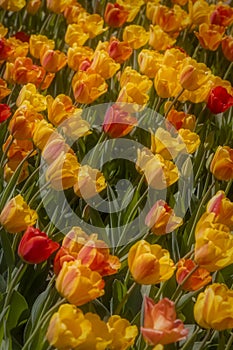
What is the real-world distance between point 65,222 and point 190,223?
0.29 m

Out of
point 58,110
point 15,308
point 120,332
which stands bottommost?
point 15,308

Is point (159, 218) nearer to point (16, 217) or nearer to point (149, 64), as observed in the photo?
point (16, 217)

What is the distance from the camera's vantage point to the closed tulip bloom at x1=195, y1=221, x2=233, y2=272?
107 centimetres

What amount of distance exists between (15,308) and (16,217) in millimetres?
163

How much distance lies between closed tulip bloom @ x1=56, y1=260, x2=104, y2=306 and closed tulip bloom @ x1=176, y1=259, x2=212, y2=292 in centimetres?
19

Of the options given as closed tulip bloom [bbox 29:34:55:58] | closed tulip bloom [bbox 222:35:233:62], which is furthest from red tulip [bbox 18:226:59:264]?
closed tulip bloom [bbox 222:35:233:62]

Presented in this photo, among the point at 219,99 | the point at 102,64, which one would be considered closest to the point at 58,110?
the point at 102,64

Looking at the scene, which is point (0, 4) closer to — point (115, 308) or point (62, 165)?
point (62, 165)

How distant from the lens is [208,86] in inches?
67.6

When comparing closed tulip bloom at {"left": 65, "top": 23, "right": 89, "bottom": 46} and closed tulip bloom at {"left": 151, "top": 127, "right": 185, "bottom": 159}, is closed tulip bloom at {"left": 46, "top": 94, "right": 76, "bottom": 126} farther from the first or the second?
closed tulip bloom at {"left": 65, "top": 23, "right": 89, "bottom": 46}

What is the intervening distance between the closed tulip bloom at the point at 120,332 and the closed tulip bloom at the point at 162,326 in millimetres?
56

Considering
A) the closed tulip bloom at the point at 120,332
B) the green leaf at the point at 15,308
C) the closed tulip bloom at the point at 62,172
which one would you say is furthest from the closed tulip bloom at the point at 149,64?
the closed tulip bloom at the point at 120,332

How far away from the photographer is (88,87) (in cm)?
157

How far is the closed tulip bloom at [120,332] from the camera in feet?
3.22
